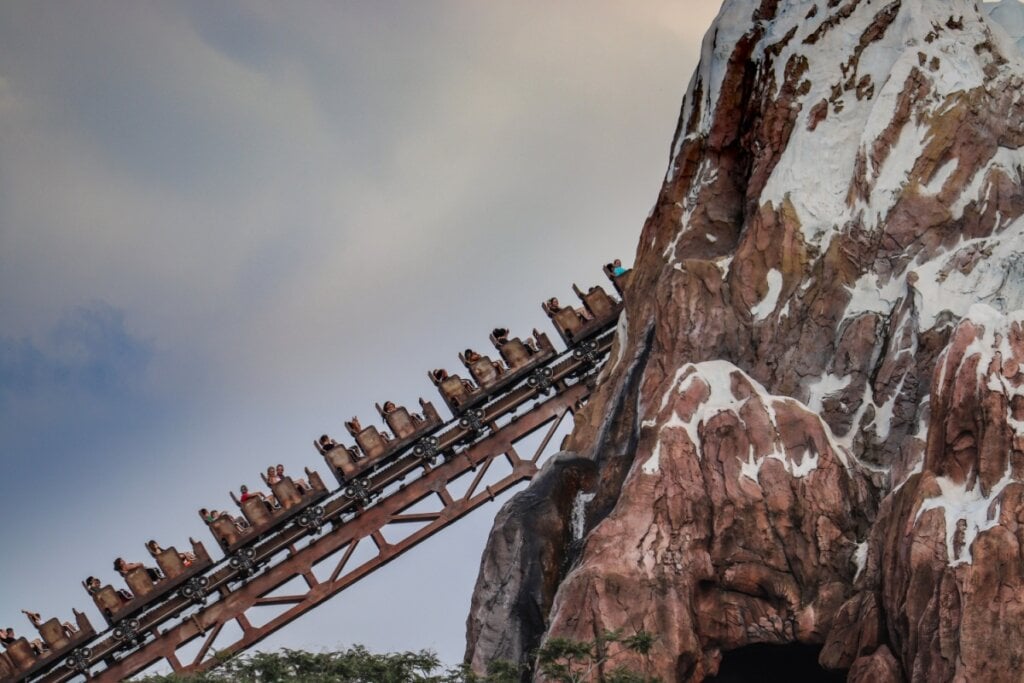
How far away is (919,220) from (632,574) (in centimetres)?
905

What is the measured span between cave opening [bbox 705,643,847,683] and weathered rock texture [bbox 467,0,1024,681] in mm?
1847

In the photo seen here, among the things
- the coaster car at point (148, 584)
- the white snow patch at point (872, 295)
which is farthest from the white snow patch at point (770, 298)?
the coaster car at point (148, 584)

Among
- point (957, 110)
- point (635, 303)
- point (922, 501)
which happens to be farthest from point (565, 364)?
point (922, 501)

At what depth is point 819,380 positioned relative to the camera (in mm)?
38656

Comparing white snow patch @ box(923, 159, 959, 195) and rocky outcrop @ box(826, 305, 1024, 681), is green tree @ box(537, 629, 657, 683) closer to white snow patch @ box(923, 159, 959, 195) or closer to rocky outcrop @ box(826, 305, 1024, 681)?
rocky outcrop @ box(826, 305, 1024, 681)

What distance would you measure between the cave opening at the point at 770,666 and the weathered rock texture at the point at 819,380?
1.85 m

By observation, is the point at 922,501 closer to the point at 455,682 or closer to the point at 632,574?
the point at 632,574

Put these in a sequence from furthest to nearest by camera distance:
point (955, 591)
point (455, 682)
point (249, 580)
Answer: point (249, 580), point (455, 682), point (955, 591)

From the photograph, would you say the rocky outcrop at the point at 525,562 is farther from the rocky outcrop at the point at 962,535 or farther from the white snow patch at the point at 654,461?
the rocky outcrop at the point at 962,535

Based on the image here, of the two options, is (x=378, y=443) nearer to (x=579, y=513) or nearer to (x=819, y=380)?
(x=579, y=513)

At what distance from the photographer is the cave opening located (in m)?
37.6

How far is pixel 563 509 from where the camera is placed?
3975cm

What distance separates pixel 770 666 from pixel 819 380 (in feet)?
17.0

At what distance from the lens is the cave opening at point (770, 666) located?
123ft
